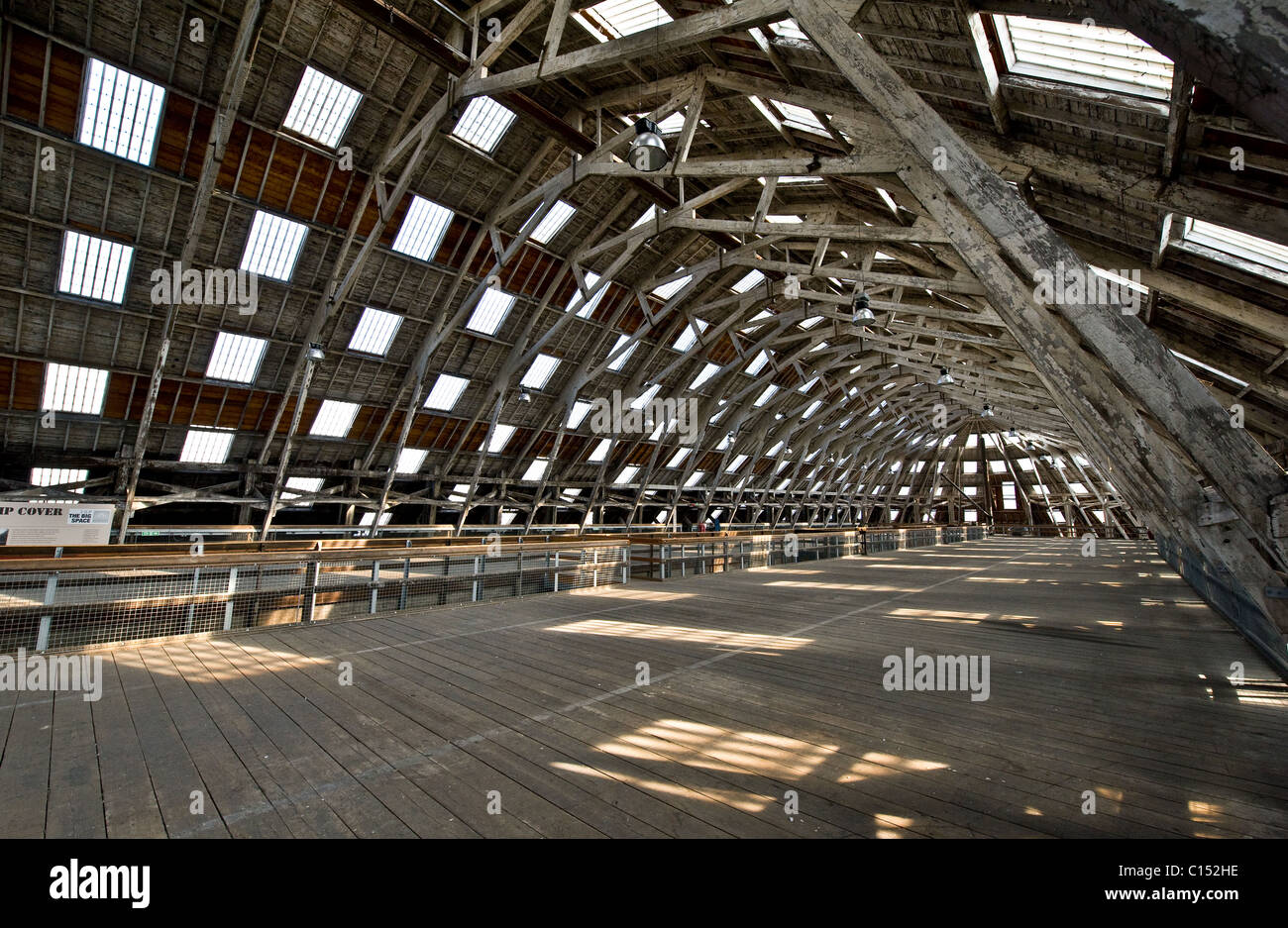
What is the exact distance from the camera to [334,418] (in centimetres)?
1720

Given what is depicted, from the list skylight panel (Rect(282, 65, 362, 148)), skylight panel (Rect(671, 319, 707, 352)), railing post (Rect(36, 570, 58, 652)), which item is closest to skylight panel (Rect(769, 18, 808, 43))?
skylight panel (Rect(282, 65, 362, 148))

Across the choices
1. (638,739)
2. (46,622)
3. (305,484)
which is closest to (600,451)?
(305,484)

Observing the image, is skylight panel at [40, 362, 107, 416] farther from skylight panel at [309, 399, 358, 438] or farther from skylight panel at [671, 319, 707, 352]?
skylight panel at [671, 319, 707, 352]

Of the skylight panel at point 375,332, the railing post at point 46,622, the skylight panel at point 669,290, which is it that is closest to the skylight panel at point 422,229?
the skylight panel at point 375,332

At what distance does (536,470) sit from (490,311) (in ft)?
26.8

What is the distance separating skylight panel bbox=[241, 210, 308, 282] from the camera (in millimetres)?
12820

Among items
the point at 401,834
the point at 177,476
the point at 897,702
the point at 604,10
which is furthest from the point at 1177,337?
the point at 177,476

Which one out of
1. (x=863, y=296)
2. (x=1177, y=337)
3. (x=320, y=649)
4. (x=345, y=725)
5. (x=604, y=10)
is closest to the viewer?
(x=345, y=725)

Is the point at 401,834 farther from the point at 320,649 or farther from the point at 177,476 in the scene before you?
the point at 177,476

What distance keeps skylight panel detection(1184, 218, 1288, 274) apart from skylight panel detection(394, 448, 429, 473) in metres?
20.5

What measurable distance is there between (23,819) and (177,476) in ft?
57.1

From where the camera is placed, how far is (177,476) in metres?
16.3

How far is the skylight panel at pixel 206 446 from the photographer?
1561cm

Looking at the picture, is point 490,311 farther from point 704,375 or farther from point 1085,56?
point 1085,56
